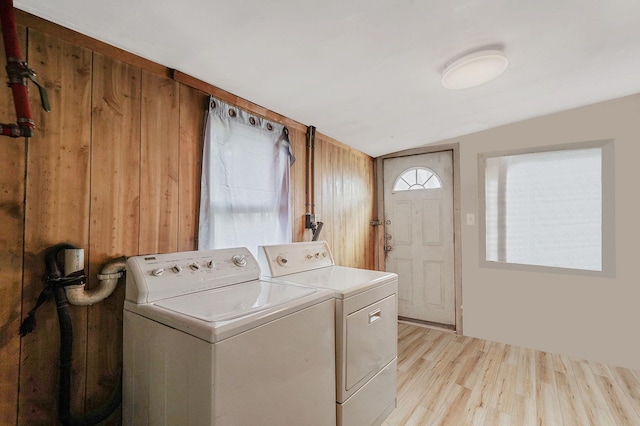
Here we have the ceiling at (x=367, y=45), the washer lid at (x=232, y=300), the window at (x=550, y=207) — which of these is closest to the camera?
the washer lid at (x=232, y=300)

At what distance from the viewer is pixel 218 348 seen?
890mm

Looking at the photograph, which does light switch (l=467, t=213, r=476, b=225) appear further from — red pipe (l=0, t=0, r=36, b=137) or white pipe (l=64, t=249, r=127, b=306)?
red pipe (l=0, t=0, r=36, b=137)

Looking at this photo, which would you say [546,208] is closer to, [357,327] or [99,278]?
[357,327]

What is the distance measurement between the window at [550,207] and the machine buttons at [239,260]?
2.66 m

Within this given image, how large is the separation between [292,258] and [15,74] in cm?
148

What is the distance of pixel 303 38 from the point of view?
132cm

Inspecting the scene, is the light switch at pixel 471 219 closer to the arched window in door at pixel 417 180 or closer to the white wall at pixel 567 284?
the white wall at pixel 567 284

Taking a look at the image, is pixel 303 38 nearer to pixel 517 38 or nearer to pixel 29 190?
pixel 517 38

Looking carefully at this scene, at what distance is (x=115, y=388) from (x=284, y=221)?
1295 mm

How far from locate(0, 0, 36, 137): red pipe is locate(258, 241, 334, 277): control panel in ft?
3.85

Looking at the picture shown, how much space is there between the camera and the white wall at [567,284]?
249 centimetres

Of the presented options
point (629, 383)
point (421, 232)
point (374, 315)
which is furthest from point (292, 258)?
point (629, 383)

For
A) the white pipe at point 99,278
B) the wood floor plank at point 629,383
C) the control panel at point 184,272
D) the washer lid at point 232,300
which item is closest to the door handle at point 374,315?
the washer lid at point 232,300

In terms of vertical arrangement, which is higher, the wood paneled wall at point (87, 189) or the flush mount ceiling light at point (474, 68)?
the flush mount ceiling light at point (474, 68)
